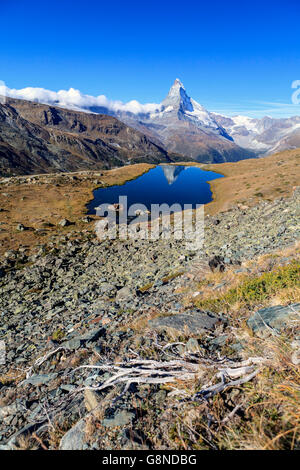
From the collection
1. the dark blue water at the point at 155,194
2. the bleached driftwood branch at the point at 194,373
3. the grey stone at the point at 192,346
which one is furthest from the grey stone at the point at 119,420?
the dark blue water at the point at 155,194

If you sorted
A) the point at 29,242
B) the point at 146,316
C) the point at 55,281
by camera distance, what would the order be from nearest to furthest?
the point at 146,316
the point at 55,281
the point at 29,242

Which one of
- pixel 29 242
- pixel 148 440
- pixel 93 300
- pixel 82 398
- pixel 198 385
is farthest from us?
pixel 29 242

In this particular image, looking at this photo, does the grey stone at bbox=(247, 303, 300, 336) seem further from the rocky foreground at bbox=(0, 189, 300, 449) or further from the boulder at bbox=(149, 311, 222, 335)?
the boulder at bbox=(149, 311, 222, 335)

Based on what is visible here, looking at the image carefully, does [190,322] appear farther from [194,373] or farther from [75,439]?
[75,439]

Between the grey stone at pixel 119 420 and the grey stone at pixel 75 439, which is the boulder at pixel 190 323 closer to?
the grey stone at pixel 119 420

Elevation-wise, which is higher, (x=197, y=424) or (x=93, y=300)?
(x=197, y=424)

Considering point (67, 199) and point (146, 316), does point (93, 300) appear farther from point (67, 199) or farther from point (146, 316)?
point (67, 199)

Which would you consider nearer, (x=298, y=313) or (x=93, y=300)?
(x=298, y=313)
